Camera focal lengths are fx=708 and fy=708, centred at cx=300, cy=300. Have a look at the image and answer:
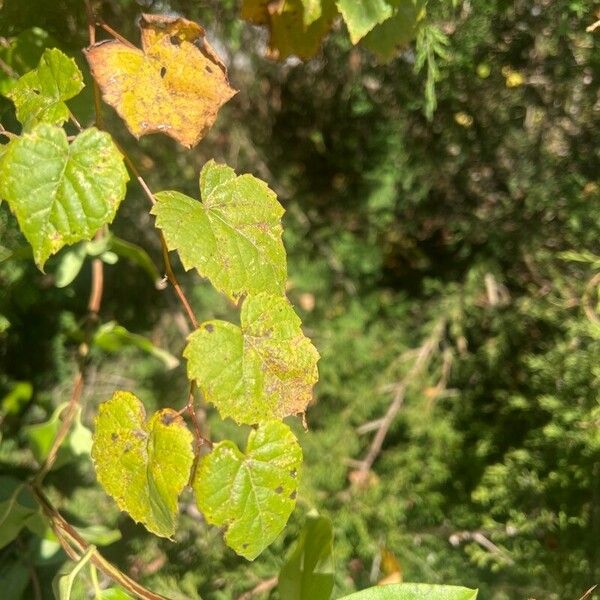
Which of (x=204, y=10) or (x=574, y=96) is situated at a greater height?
(x=204, y=10)

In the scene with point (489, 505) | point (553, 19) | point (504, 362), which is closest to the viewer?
point (553, 19)

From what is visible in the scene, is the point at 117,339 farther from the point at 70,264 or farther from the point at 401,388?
the point at 401,388

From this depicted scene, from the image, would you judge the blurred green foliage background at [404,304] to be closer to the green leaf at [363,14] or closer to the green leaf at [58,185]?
the green leaf at [363,14]

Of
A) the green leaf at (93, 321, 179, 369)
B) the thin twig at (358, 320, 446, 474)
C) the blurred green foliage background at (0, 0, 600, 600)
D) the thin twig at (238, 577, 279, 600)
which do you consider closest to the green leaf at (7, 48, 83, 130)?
the blurred green foliage background at (0, 0, 600, 600)

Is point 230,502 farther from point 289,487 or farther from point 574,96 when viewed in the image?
point 574,96

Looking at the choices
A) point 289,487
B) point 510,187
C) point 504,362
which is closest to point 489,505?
point 504,362

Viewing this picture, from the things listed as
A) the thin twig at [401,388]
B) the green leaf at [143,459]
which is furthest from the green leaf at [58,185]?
the thin twig at [401,388]
